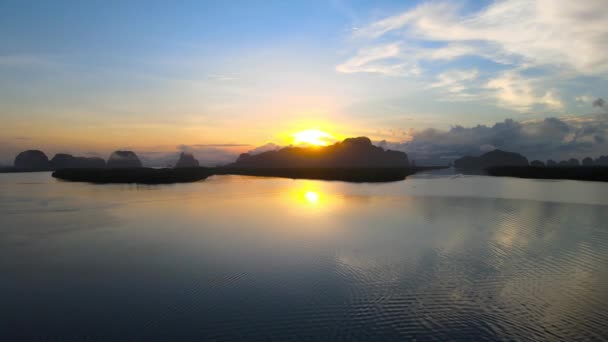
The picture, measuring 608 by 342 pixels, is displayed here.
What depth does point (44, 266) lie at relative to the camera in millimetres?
15523

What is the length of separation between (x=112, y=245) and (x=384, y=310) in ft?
51.7

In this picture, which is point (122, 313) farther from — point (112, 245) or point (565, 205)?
point (565, 205)

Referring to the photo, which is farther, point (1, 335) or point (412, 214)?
point (412, 214)

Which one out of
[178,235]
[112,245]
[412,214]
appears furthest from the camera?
[412,214]

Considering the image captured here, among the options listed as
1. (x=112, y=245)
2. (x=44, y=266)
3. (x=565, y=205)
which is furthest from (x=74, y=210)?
(x=565, y=205)

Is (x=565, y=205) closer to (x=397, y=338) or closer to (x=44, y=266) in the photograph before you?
(x=397, y=338)

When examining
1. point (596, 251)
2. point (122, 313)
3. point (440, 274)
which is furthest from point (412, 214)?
point (122, 313)

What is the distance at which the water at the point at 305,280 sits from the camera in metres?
9.55

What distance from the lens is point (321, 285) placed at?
12.7 m

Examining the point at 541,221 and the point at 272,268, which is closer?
the point at 272,268

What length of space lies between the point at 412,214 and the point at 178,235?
769 inches

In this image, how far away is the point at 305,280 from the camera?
13250mm

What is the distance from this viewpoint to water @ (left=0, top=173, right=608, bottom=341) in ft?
31.3

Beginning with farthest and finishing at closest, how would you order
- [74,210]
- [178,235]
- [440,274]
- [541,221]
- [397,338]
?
1. [74,210]
2. [541,221]
3. [178,235]
4. [440,274]
5. [397,338]
